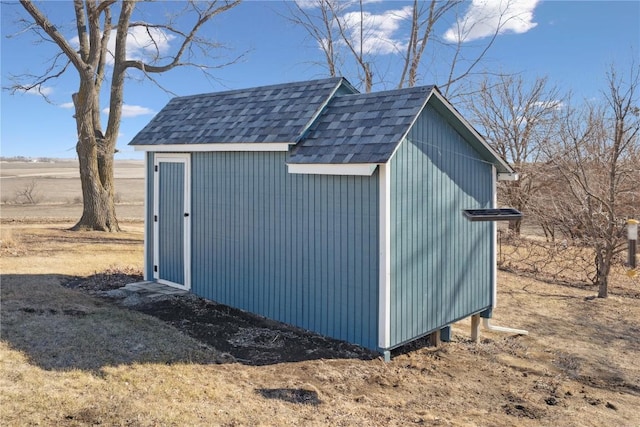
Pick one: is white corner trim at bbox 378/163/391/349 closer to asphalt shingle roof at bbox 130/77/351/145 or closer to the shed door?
asphalt shingle roof at bbox 130/77/351/145

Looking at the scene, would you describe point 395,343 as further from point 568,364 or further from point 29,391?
point 29,391

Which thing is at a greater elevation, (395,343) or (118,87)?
(118,87)

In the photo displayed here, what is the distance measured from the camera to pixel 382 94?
6.09 meters

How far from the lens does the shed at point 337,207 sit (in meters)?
5.43

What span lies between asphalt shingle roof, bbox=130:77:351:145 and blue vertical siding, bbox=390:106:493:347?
4.49ft

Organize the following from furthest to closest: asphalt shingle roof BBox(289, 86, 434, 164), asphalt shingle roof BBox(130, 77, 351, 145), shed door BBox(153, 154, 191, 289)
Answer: shed door BBox(153, 154, 191, 289) < asphalt shingle roof BBox(130, 77, 351, 145) < asphalt shingle roof BBox(289, 86, 434, 164)

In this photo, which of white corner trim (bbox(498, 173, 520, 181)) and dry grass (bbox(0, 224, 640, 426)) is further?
white corner trim (bbox(498, 173, 520, 181))

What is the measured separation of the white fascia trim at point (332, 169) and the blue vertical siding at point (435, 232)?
315 mm

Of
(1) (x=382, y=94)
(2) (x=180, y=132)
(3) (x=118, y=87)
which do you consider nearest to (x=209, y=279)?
(2) (x=180, y=132)

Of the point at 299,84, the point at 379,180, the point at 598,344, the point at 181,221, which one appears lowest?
the point at 598,344

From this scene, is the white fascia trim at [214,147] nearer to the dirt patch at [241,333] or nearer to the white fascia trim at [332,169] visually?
the white fascia trim at [332,169]

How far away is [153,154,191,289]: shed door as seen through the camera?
777cm

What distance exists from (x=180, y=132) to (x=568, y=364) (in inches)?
240

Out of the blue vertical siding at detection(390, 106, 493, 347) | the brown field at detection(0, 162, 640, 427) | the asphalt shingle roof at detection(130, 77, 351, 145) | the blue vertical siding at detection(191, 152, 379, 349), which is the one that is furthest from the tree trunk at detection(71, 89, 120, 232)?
the blue vertical siding at detection(390, 106, 493, 347)
